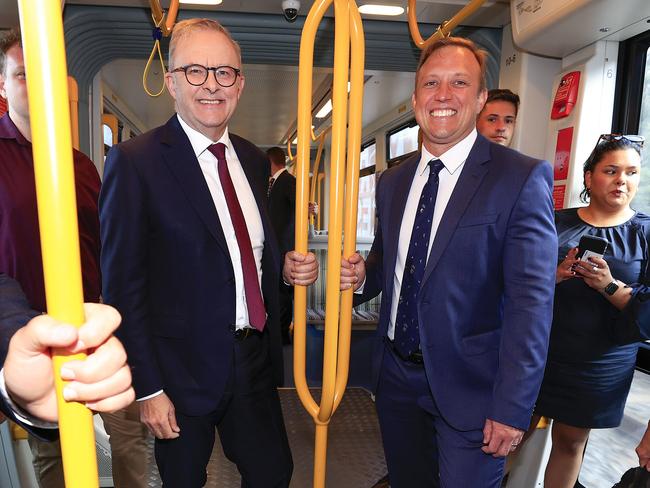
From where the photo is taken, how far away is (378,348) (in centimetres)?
175

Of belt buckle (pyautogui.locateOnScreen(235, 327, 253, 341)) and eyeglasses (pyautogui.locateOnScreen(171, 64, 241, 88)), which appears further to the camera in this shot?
belt buckle (pyautogui.locateOnScreen(235, 327, 253, 341))

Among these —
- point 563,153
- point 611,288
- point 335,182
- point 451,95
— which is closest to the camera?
point 335,182

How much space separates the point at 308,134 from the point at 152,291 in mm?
739

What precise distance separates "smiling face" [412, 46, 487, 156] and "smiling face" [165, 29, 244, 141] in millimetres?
685

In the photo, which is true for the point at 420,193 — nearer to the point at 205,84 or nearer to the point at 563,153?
the point at 205,84

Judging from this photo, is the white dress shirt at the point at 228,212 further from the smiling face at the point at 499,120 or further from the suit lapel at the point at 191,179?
the smiling face at the point at 499,120

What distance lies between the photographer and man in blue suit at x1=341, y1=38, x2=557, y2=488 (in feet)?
4.50

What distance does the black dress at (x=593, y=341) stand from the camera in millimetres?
2064

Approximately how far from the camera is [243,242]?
1576 mm

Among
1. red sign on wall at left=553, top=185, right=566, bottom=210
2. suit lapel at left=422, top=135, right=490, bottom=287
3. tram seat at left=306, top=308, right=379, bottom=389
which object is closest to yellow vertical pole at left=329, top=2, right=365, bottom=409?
suit lapel at left=422, top=135, right=490, bottom=287

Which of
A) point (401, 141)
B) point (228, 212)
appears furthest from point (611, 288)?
point (401, 141)

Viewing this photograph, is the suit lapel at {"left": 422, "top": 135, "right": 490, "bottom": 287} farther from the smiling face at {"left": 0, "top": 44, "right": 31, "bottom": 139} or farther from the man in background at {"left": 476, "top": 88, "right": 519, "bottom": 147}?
the smiling face at {"left": 0, "top": 44, "right": 31, "bottom": 139}

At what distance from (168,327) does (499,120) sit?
197 centimetres

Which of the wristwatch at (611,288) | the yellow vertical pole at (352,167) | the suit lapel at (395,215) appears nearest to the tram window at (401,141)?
the wristwatch at (611,288)
